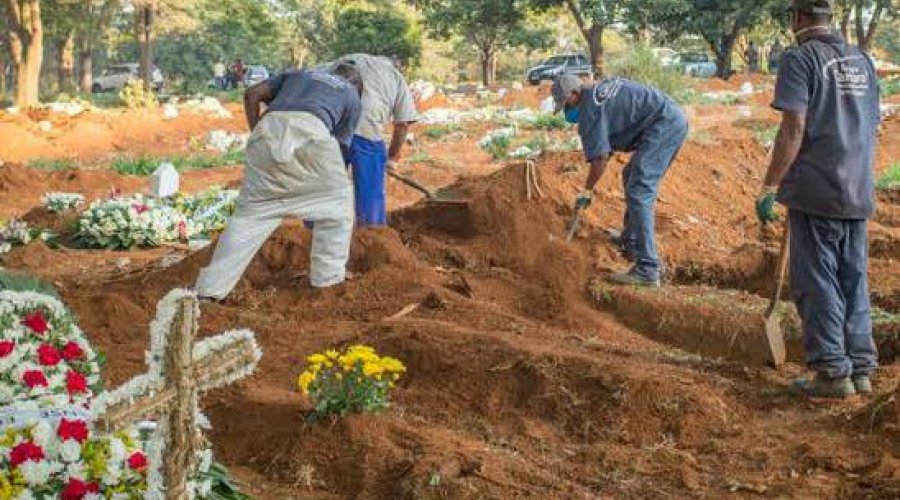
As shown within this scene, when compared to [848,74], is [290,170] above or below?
below

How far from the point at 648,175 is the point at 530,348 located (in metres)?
2.50

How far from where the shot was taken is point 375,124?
8273 mm

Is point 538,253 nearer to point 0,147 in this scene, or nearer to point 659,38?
point 0,147

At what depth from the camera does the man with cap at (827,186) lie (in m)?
5.01

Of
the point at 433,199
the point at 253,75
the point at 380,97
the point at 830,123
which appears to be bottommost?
the point at 253,75

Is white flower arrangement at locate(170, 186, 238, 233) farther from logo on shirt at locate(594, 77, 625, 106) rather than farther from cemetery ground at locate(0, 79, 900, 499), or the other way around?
logo on shirt at locate(594, 77, 625, 106)

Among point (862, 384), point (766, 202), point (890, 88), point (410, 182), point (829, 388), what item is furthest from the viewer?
point (890, 88)

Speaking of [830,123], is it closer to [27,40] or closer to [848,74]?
[848,74]

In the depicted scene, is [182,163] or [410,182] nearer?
[410,182]

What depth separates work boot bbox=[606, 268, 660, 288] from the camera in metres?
7.82

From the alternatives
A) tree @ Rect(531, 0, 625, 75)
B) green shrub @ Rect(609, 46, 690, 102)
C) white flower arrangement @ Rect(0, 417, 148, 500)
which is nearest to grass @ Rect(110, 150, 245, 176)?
green shrub @ Rect(609, 46, 690, 102)

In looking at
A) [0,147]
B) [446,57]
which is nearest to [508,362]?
[0,147]

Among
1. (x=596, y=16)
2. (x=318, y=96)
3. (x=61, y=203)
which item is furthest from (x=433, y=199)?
(x=596, y=16)

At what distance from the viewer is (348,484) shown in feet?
14.3
